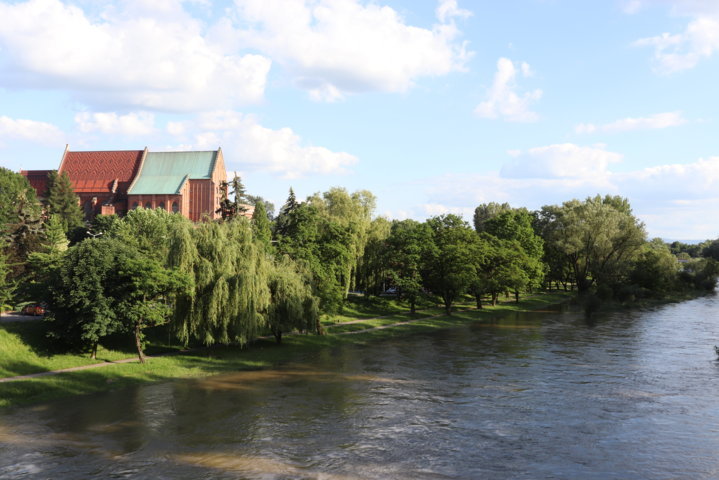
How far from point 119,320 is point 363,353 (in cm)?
1774

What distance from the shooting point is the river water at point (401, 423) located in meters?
20.5

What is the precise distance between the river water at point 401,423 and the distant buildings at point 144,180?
7660cm

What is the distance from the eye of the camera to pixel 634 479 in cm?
1941

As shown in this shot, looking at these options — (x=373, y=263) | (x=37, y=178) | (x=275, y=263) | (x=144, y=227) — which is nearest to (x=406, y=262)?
(x=373, y=263)

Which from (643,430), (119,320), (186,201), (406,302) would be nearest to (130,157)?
(186,201)

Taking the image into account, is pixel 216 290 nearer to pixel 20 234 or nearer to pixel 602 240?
pixel 20 234

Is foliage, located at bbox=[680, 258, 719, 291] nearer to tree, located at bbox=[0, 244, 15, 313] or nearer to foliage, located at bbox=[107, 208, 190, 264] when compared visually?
foliage, located at bbox=[107, 208, 190, 264]

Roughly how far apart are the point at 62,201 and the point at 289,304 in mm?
73768

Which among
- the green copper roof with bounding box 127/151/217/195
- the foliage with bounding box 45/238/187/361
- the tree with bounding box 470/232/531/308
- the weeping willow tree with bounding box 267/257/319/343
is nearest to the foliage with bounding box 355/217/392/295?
the tree with bounding box 470/232/531/308

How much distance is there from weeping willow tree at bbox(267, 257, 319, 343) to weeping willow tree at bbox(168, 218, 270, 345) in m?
1.41

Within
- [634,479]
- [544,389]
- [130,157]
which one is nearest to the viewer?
[634,479]

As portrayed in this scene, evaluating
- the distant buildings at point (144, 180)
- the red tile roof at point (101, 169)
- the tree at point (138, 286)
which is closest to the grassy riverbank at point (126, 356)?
the tree at point (138, 286)

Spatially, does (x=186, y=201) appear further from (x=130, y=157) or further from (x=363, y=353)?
(x=363, y=353)

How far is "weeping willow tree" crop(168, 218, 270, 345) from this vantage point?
3744 cm
